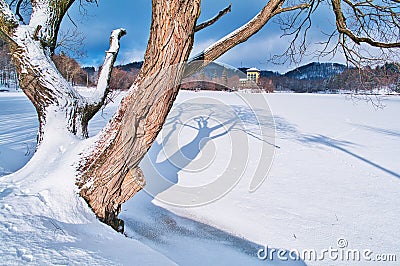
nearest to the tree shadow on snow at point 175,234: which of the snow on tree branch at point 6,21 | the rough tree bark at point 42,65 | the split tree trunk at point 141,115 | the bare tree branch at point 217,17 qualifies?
the split tree trunk at point 141,115

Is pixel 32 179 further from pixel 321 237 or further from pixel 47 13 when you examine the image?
pixel 321 237

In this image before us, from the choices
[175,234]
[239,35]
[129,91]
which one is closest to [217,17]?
[239,35]

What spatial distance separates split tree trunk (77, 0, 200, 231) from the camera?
2285 mm

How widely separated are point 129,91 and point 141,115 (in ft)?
0.98

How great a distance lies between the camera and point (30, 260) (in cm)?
147

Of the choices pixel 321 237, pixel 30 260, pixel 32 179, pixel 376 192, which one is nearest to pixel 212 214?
pixel 321 237

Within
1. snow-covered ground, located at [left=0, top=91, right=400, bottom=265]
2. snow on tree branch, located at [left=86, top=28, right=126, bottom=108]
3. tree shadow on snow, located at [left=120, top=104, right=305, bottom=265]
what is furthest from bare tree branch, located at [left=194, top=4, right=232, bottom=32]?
tree shadow on snow, located at [left=120, top=104, right=305, bottom=265]

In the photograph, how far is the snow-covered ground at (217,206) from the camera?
190cm

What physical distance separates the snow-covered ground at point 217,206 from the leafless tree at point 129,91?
0.29 metres

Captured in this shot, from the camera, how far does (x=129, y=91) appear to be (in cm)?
261

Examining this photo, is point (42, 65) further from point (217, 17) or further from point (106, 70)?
point (217, 17)

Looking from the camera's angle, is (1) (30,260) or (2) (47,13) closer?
(1) (30,260)

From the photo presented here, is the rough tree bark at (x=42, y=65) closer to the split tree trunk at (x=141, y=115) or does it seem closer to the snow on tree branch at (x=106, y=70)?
the snow on tree branch at (x=106, y=70)

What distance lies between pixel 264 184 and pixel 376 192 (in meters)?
2.20
